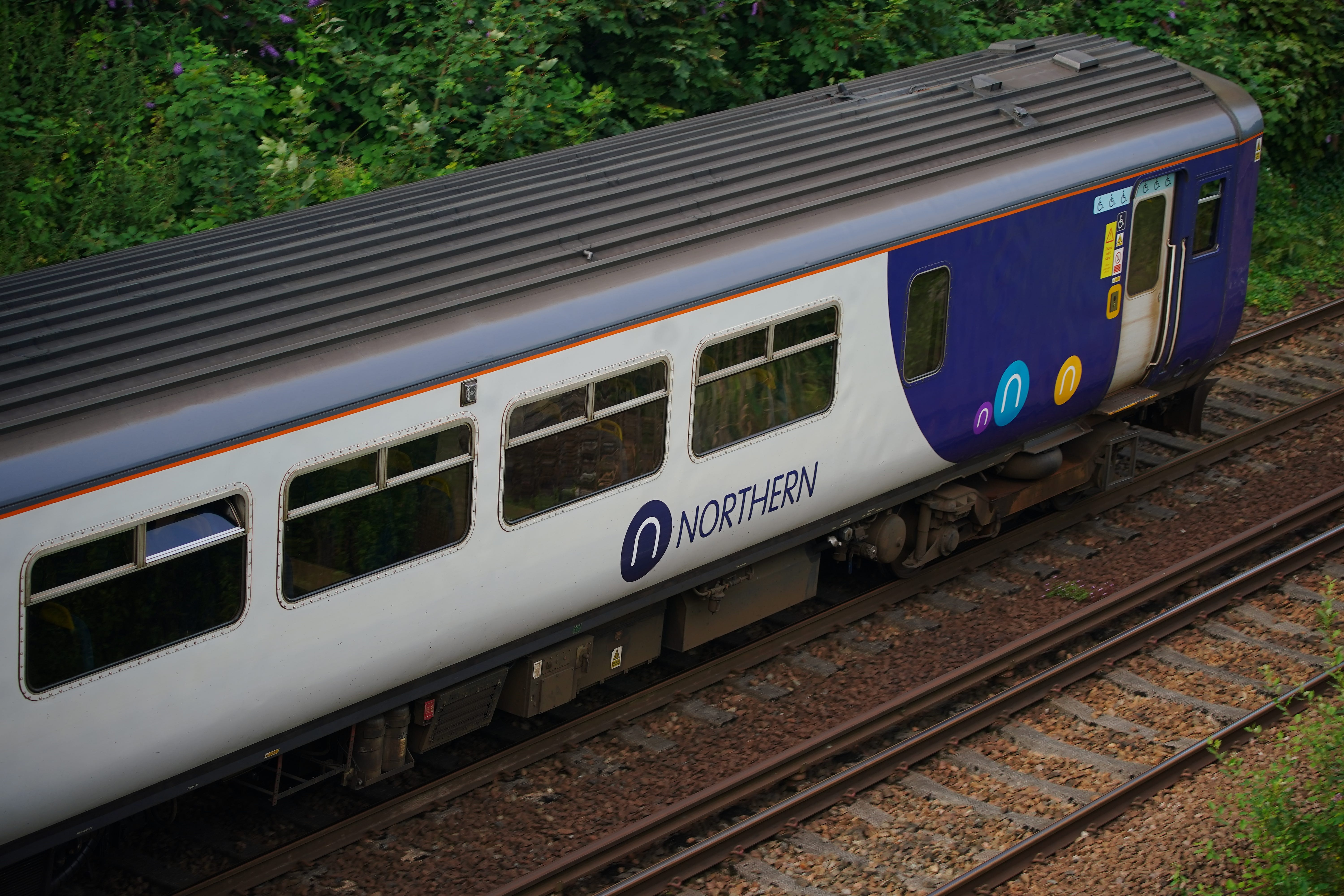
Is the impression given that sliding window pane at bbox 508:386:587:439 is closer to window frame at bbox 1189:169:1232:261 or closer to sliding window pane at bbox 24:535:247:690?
sliding window pane at bbox 24:535:247:690

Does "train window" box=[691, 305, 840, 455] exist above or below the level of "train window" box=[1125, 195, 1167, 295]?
below

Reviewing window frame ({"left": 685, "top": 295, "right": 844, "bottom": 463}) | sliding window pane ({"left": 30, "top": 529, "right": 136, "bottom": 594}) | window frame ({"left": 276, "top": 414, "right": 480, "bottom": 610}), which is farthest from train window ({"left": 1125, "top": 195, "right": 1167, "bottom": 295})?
sliding window pane ({"left": 30, "top": 529, "right": 136, "bottom": 594})

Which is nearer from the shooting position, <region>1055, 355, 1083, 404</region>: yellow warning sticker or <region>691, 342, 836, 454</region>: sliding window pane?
<region>691, 342, 836, 454</region>: sliding window pane

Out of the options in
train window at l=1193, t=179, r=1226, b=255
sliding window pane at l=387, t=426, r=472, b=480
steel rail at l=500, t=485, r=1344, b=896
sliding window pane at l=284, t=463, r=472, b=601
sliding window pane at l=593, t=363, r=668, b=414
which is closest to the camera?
sliding window pane at l=284, t=463, r=472, b=601

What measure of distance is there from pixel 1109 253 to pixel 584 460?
4845mm

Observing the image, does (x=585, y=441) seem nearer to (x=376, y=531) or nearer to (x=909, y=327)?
(x=376, y=531)

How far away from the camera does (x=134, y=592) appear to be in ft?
21.2

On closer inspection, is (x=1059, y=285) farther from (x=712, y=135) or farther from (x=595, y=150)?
(x=595, y=150)

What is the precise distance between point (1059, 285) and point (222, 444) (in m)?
6.32

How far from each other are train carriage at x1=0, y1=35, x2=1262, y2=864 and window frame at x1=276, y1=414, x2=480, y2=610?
0.06 feet

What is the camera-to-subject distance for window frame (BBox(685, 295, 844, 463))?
8492 millimetres

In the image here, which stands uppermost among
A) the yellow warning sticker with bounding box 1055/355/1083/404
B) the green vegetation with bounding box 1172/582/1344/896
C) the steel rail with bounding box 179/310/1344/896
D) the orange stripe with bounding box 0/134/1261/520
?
the orange stripe with bounding box 0/134/1261/520

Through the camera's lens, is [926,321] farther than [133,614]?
Yes

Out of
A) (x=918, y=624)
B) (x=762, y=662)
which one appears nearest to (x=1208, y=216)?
(x=918, y=624)
